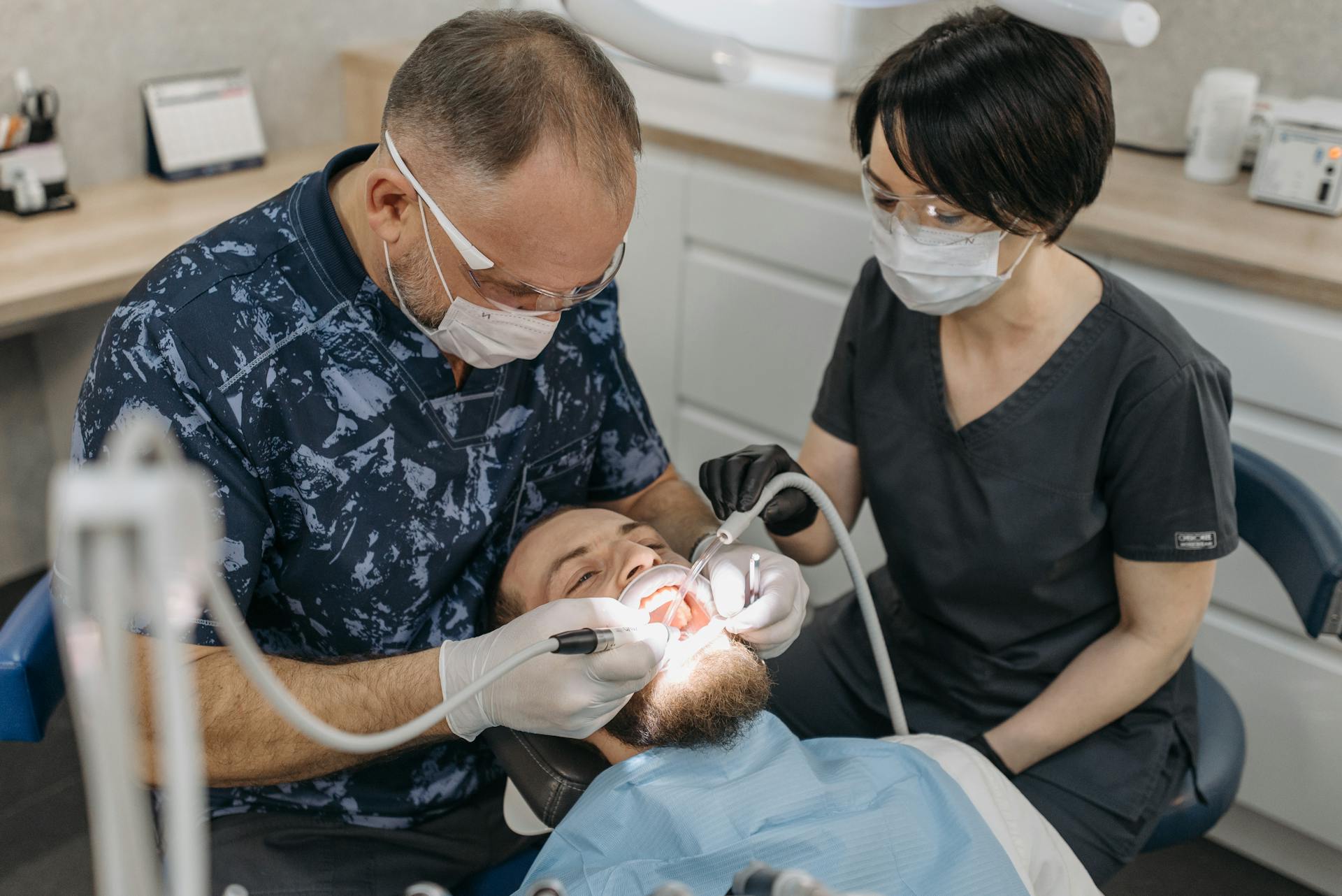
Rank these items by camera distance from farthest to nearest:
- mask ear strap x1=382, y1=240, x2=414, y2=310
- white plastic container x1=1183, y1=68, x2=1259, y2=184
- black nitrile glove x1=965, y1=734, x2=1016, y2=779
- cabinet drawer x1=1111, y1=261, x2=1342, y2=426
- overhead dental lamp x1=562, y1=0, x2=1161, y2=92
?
1. white plastic container x1=1183, y1=68, x2=1259, y2=184
2. cabinet drawer x1=1111, y1=261, x2=1342, y2=426
3. black nitrile glove x1=965, y1=734, x2=1016, y2=779
4. mask ear strap x1=382, y1=240, x2=414, y2=310
5. overhead dental lamp x1=562, y1=0, x2=1161, y2=92

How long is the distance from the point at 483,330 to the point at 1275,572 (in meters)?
1.07

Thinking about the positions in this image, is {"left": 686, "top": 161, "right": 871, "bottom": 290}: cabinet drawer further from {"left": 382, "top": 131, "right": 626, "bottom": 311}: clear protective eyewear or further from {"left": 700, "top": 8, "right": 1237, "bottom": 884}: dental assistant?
{"left": 382, "top": 131, "right": 626, "bottom": 311}: clear protective eyewear

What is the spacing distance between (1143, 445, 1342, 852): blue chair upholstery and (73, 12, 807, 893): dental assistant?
0.59m

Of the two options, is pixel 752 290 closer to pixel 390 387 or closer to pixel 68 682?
pixel 390 387

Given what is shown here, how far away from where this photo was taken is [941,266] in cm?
144

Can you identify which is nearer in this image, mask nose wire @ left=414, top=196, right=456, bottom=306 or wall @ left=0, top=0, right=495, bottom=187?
mask nose wire @ left=414, top=196, right=456, bottom=306

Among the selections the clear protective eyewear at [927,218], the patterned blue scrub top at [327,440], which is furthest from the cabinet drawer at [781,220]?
the patterned blue scrub top at [327,440]

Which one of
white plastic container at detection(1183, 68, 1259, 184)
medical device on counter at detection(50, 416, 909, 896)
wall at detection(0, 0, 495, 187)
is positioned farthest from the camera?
wall at detection(0, 0, 495, 187)

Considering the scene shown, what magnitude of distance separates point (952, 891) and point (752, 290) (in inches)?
61.5

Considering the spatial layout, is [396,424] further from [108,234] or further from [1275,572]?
[108,234]

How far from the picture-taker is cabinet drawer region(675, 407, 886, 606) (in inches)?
98.4

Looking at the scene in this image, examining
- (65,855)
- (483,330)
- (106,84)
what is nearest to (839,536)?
(483,330)

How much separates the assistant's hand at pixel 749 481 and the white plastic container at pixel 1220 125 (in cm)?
132

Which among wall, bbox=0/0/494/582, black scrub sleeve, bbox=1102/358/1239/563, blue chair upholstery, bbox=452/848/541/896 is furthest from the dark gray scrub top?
Result: wall, bbox=0/0/494/582
